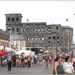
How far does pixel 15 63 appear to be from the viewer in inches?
975

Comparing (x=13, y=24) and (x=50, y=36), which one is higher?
(x=13, y=24)

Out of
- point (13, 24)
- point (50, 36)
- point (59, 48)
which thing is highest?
point (13, 24)

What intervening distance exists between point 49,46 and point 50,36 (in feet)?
14.1

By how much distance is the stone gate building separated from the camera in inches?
3022

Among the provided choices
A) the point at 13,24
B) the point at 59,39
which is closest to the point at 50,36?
the point at 59,39

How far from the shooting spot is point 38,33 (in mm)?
78062

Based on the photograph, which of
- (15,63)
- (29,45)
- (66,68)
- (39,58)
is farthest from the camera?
(29,45)

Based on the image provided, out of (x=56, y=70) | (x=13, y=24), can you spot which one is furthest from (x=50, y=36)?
(x=56, y=70)

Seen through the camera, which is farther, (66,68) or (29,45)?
(29,45)

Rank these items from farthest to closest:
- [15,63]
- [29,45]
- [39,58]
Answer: [29,45]
[39,58]
[15,63]

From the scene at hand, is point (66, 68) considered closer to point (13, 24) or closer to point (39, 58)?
point (39, 58)

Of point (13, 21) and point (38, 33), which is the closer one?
point (13, 21)

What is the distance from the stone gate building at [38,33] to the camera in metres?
76.8

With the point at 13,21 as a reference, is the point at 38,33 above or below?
below
